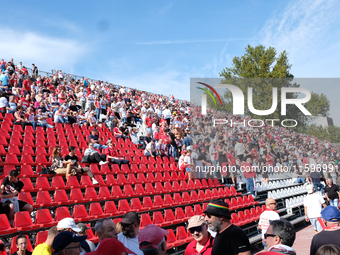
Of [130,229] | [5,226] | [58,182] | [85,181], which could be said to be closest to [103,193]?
[85,181]

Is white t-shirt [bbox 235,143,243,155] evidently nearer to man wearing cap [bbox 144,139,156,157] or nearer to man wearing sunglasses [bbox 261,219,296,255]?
man wearing cap [bbox 144,139,156,157]

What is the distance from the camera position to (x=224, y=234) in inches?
89.0

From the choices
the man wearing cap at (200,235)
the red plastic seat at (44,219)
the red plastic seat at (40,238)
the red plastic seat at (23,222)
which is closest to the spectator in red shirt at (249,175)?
the red plastic seat at (44,219)

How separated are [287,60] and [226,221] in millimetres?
28210

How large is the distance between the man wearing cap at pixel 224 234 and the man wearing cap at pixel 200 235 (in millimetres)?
265

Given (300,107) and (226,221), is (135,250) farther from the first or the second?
(300,107)

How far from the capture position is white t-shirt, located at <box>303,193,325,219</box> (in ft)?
19.6

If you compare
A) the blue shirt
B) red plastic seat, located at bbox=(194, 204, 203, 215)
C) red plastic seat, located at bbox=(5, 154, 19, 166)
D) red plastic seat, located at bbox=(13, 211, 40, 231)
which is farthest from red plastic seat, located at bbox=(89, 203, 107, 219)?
the blue shirt

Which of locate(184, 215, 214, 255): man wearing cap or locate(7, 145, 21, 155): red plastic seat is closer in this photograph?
locate(184, 215, 214, 255): man wearing cap

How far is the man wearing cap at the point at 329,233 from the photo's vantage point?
2765mm

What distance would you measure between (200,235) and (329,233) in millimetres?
1307

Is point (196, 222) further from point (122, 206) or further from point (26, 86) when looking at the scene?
point (26, 86)

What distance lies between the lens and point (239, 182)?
34.5 ft

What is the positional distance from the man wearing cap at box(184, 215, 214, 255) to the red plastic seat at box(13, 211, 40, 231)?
2.85 m
